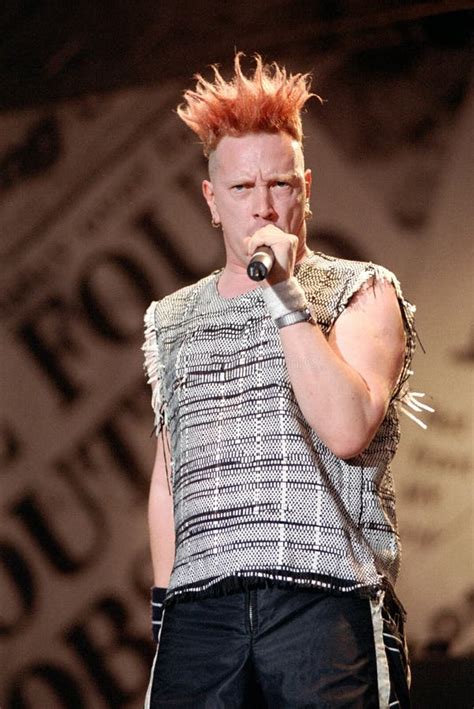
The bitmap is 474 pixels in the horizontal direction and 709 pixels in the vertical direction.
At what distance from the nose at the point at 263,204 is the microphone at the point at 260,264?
0.16m

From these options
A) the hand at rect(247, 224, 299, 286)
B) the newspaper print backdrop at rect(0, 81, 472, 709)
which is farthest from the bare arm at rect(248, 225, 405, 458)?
the newspaper print backdrop at rect(0, 81, 472, 709)

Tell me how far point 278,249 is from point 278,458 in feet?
1.03

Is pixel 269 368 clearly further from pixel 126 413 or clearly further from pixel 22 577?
pixel 22 577

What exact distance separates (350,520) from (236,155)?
2.08 ft

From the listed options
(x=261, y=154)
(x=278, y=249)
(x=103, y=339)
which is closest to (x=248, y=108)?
(x=261, y=154)

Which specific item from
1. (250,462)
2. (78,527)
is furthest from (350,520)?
(78,527)

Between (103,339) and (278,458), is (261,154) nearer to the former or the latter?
(278,458)

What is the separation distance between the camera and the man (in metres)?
1.58

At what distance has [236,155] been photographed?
183 cm

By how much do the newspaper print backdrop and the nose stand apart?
1249mm

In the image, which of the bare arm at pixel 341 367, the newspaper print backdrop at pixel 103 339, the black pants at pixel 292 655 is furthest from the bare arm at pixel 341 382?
the newspaper print backdrop at pixel 103 339

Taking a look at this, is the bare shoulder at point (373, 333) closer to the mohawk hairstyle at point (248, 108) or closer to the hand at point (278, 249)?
the hand at point (278, 249)

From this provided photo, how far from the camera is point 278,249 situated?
1.62 meters

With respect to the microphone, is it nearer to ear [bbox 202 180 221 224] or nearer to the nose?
the nose
